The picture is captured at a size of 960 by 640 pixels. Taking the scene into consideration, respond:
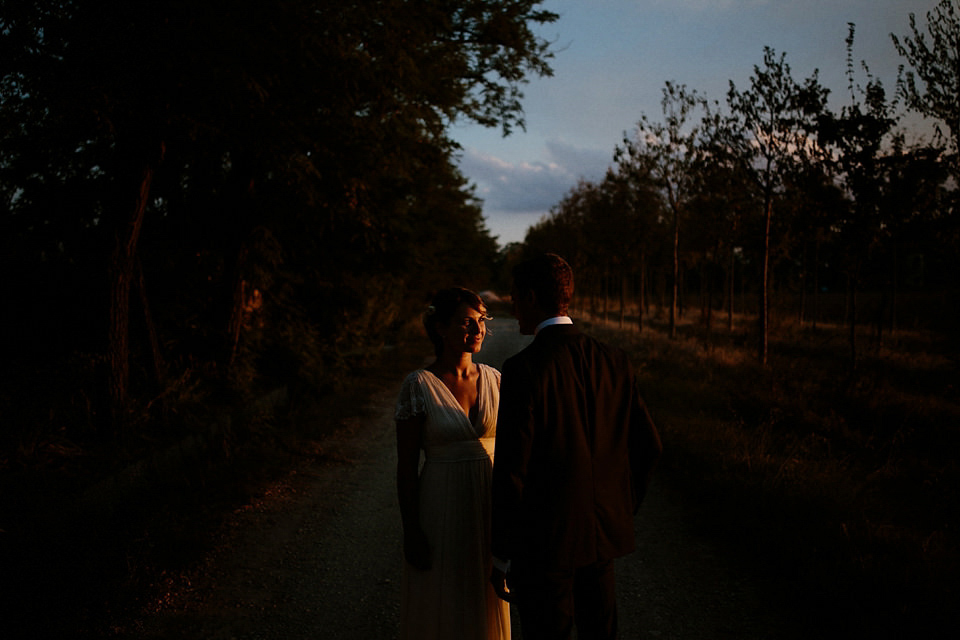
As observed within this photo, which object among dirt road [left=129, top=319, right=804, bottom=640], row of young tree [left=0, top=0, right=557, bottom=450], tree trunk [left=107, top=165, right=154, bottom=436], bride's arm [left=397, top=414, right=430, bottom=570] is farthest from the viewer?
tree trunk [left=107, top=165, right=154, bottom=436]

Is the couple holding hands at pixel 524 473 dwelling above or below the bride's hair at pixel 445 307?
below

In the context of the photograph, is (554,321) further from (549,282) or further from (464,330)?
(464,330)

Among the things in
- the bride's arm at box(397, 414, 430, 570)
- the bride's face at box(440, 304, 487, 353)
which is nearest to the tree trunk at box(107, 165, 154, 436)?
the bride's arm at box(397, 414, 430, 570)

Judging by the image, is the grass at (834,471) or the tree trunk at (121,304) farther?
the tree trunk at (121,304)

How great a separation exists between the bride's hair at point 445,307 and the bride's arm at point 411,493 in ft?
1.29

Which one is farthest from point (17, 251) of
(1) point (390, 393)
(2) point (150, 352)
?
(1) point (390, 393)

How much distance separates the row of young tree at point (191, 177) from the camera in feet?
19.2

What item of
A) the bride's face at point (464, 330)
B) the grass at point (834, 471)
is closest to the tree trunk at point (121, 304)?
the bride's face at point (464, 330)

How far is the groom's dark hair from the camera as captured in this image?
241cm

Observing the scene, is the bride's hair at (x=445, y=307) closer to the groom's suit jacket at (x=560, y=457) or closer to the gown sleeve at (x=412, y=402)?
the gown sleeve at (x=412, y=402)

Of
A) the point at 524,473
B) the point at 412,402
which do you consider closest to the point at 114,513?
the point at 412,402

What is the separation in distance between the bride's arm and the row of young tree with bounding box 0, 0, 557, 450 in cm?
491

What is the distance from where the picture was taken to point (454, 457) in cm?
273

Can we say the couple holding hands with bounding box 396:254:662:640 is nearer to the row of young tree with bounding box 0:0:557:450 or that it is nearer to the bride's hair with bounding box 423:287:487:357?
the bride's hair with bounding box 423:287:487:357
